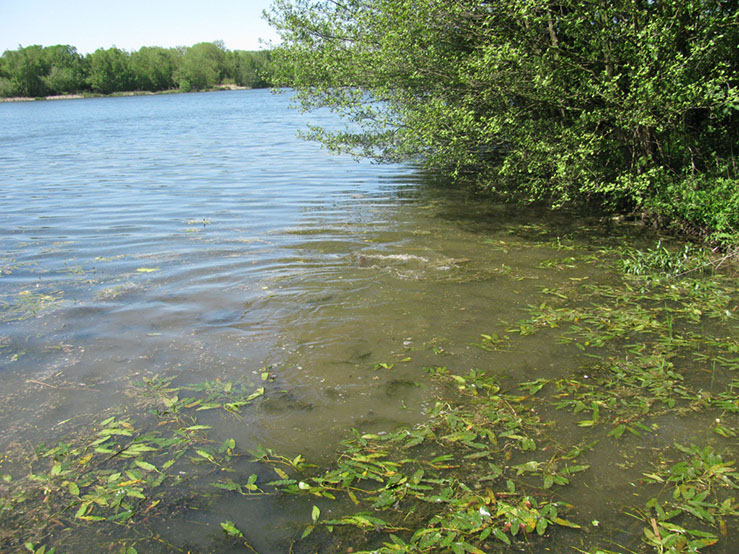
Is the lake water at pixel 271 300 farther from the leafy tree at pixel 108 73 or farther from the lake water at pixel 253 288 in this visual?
the leafy tree at pixel 108 73

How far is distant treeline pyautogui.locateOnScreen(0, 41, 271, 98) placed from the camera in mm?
113688

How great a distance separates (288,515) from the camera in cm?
419

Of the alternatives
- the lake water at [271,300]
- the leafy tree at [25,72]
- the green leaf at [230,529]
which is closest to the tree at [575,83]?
the lake water at [271,300]

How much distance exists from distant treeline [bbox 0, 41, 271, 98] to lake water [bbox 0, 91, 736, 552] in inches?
4208

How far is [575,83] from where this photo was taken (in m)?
11.0

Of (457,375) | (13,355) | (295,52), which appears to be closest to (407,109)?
(295,52)

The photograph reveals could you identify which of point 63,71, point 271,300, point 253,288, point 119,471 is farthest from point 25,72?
point 119,471

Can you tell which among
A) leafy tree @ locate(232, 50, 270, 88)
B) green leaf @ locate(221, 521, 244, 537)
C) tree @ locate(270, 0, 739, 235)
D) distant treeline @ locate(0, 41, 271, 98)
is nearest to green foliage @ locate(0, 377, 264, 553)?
green leaf @ locate(221, 521, 244, 537)

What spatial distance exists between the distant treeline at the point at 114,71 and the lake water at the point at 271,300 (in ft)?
351

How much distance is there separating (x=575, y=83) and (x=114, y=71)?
5391 inches

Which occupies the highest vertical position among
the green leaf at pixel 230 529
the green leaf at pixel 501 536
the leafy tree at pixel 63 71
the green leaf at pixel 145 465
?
the leafy tree at pixel 63 71

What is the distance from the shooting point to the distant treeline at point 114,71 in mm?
113688

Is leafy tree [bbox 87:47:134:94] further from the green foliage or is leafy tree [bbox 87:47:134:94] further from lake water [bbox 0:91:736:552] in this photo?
the green foliage

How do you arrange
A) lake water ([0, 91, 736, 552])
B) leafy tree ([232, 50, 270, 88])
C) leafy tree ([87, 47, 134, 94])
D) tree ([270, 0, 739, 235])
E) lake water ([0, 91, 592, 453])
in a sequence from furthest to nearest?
leafy tree ([232, 50, 270, 88])
leafy tree ([87, 47, 134, 94])
tree ([270, 0, 739, 235])
lake water ([0, 91, 592, 453])
lake water ([0, 91, 736, 552])
